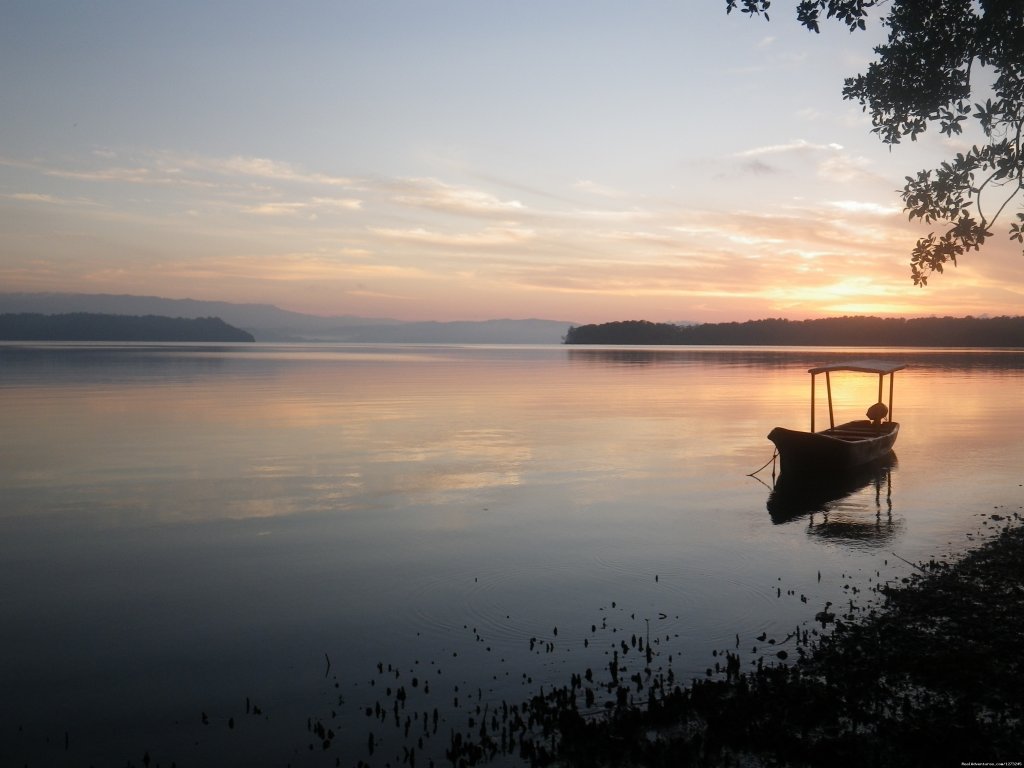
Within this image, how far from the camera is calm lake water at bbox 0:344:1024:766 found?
9.23 m

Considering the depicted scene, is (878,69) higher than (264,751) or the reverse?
higher

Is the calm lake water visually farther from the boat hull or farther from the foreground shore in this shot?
the boat hull

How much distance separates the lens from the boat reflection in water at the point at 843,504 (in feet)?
59.8

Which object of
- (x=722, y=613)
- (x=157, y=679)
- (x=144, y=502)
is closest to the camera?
(x=157, y=679)

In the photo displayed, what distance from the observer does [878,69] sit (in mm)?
→ 15461

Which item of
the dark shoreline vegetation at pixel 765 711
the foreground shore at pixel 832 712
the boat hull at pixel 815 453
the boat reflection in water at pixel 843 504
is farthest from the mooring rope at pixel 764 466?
the foreground shore at pixel 832 712

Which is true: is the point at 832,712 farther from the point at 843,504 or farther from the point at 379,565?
the point at 843,504

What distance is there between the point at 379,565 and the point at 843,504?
45.0 ft

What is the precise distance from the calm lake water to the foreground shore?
835mm

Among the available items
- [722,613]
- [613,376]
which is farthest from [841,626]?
[613,376]

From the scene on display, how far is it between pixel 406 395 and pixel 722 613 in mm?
45977

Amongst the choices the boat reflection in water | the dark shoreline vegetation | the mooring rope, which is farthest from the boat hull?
the dark shoreline vegetation

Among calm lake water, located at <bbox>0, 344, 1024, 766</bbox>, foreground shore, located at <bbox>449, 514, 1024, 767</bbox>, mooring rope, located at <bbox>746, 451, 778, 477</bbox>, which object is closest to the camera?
foreground shore, located at <bbox>449, 514, 1024, 767</bbox>

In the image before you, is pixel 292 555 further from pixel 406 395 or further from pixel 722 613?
pixel 406 395
